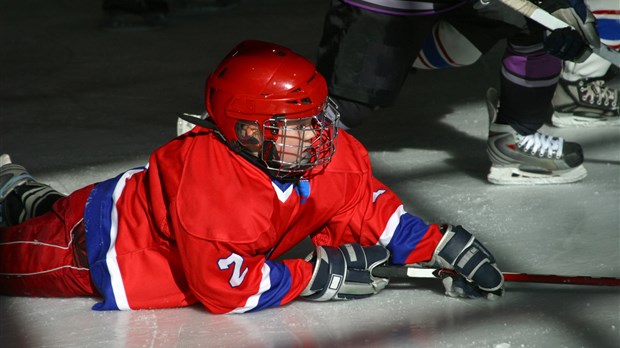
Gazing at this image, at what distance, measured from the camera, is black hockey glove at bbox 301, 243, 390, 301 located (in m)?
2.22

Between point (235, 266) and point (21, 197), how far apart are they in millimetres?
850

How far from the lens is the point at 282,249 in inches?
92.0

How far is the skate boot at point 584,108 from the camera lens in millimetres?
3586

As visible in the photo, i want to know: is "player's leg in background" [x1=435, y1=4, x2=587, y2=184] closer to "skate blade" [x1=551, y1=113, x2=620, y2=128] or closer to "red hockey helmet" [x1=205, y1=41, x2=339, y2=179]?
"skate blade" [x1=551, y1=113, x2=620, y2=128]

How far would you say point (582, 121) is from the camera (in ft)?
11.8

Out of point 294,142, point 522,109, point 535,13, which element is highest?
point 535,13

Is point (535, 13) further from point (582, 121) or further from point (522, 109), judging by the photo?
point (582, 121)

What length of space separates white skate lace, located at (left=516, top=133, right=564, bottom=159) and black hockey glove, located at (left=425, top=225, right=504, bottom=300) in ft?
2.76

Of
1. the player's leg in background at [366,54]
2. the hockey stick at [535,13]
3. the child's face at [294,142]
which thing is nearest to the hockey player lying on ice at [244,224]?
the child's face at [294,142]

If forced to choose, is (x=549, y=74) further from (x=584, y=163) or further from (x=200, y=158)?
(x=200, y=158)

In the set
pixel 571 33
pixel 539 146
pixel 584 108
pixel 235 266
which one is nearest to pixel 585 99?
pixel 584 108

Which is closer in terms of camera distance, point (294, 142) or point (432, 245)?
point (294, 142)

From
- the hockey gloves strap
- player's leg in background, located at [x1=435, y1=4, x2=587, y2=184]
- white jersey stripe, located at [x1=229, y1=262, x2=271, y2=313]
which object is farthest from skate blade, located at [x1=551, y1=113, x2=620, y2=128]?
white jersey stripe, located at [x1=229, y1=262, x2=271, y2=313]

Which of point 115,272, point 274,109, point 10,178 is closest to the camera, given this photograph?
point 274,109
